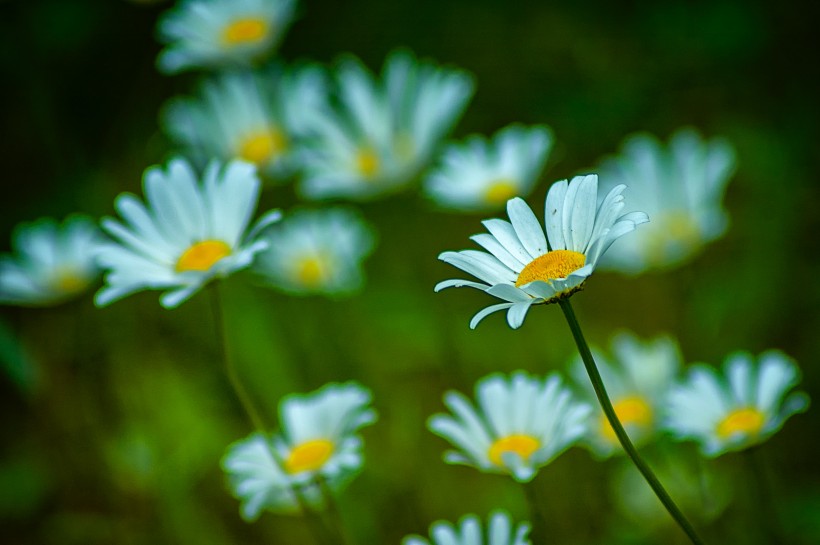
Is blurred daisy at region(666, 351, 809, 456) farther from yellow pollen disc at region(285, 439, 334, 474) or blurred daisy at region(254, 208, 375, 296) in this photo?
blurred daisy at region(254, 208, 375, 296)

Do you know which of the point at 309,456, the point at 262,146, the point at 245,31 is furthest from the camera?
the point at 262,146

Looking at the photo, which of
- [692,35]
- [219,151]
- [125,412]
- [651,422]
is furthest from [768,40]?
[125,412]

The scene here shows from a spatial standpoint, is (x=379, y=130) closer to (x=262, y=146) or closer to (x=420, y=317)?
(x=262, y=146)

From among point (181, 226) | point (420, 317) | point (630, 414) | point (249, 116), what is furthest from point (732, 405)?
point (249, 116)

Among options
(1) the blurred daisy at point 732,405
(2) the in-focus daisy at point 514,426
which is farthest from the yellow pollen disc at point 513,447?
(1) the blurred daisy at point 732,405

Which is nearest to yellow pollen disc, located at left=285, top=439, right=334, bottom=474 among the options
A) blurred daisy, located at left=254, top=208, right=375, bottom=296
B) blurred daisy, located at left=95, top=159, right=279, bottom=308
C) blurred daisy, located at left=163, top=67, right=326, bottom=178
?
blurred daisy, located at left=95, top=159, right=279, bottom=308

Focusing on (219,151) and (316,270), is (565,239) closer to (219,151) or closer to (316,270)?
(316,270)
